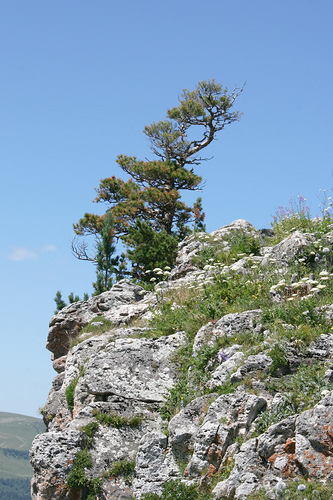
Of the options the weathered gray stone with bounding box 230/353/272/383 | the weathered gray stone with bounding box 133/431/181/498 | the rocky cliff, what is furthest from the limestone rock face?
the weathered gray stone with bounding box 133/431/181/498

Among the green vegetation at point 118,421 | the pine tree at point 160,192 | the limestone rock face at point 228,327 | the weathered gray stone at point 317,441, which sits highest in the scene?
the pine tree at point 160,192

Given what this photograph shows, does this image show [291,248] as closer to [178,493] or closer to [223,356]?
[223,356]

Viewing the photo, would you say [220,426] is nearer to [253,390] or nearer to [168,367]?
[253,390]

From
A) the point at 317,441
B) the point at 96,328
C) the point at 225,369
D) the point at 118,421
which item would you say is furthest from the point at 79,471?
the point at 96,328

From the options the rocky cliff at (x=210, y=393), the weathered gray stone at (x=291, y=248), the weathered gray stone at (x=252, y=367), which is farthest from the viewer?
the weathered gray stone at (x=291, y=248)

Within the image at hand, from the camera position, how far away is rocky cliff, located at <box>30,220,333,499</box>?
7.30 meters

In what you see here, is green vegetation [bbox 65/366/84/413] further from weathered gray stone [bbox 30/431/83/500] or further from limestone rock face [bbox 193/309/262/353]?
limestone rock face [bbox 193/309/262/353]

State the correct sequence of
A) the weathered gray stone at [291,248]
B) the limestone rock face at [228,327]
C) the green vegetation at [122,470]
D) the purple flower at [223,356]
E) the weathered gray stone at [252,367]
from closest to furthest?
1. the weathered gray stone at [252,367]
2. the green vegetation at [122,470]
3. the purple flower at [223,356]
4. the limestone rock face at [228,327]
5. the weathered gray stone at [291,248]

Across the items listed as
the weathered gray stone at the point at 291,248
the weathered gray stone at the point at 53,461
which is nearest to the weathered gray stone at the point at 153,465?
the weathered gray stone at the point at 53,461

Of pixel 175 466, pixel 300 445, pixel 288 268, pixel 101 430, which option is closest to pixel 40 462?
pixel 101 430

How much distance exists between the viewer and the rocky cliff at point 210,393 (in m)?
7.30

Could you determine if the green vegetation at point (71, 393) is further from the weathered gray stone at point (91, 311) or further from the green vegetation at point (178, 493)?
the green vegetation at point (178, 493)

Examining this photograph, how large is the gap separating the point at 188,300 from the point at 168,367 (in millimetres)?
2314

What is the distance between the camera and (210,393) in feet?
30.4
